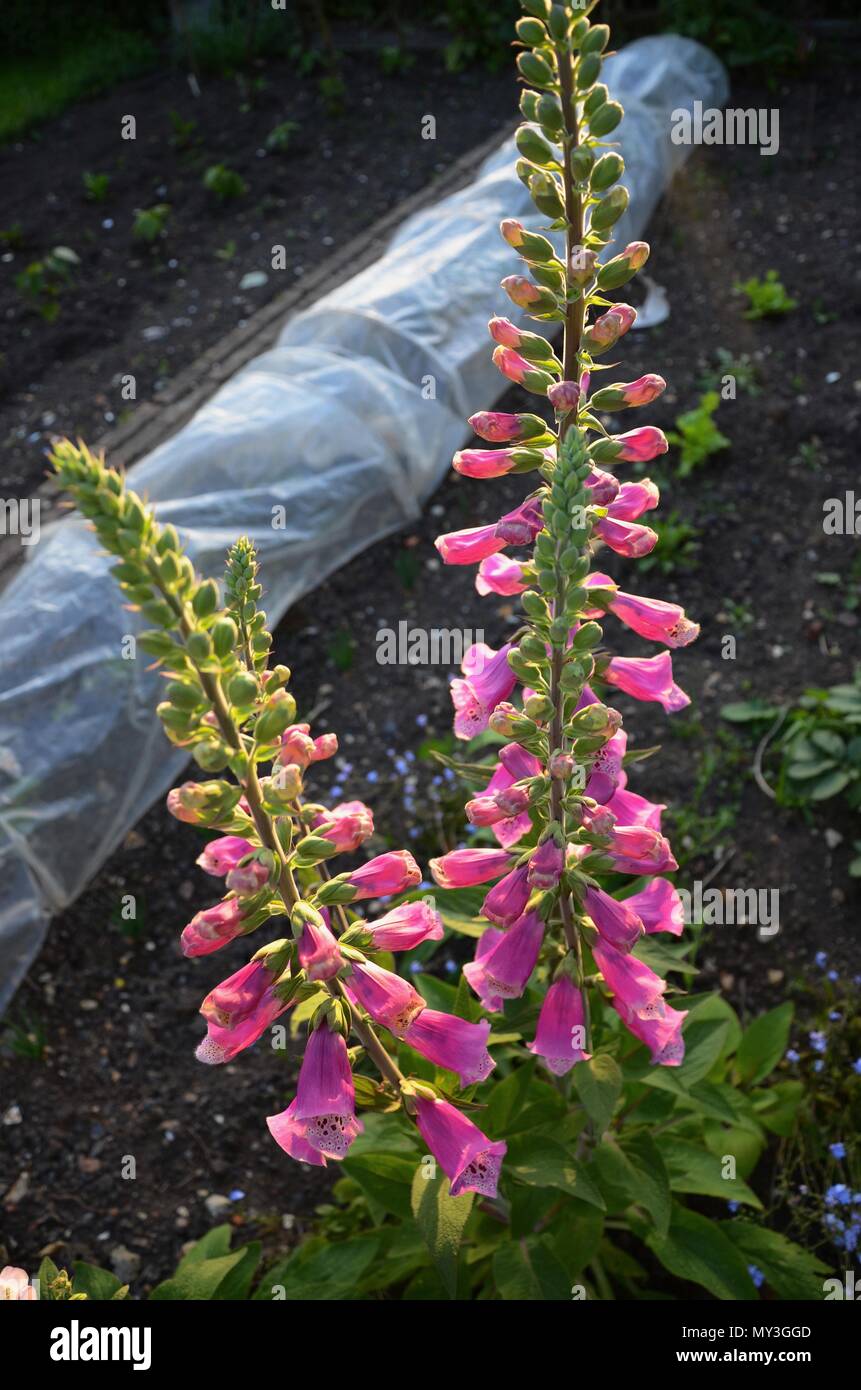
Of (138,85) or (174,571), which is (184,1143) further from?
(138,85)

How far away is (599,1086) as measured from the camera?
2141 mm

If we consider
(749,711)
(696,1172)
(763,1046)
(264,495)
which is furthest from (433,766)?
(696,1172)

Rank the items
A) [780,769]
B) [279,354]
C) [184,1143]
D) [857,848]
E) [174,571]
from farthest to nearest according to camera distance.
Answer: [279,354]
[780,769]
[857,848]
[184,1143]
[174,571]

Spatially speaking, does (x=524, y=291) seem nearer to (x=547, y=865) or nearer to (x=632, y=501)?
(x=632, y=501)

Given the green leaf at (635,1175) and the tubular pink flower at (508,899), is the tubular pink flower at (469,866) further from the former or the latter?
the green leaf at (635,1175)

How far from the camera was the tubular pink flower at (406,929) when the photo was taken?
190 centimetres

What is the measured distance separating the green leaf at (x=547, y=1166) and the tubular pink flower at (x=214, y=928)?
831 millimetres

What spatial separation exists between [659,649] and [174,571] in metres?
3.56

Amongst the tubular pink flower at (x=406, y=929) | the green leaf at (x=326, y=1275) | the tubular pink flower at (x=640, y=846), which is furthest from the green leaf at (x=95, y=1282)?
the tubular pink flower at (x=640, y=846)

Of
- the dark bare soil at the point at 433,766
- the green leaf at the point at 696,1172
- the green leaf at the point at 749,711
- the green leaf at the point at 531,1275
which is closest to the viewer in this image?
the green leaf at the point at 531,1275

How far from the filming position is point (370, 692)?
15.9 feet

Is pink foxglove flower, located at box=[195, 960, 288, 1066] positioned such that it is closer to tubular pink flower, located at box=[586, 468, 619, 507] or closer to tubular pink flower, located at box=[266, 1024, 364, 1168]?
tubular pink flower, located at box=[266, 1024, 364, 1168]

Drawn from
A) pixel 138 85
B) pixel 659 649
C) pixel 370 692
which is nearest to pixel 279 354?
pixel 370 692

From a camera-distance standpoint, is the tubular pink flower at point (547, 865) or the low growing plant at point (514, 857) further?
the tubular pink flower at point (547, 865)
